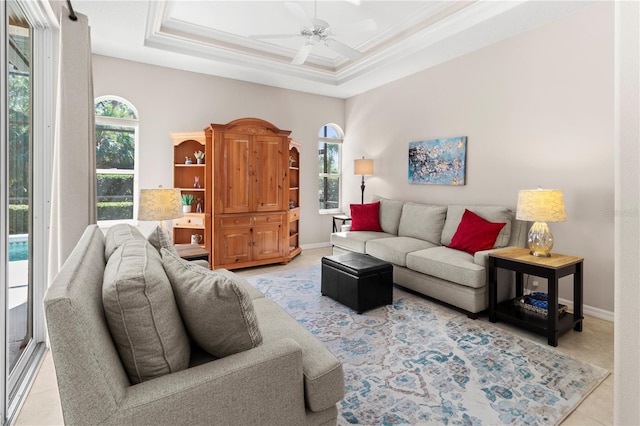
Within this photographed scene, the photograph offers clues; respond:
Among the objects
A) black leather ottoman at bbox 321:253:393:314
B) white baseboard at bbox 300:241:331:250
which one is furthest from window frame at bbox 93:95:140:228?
black leather ottoman at bbox 321:253:393:314

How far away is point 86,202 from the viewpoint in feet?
8.34

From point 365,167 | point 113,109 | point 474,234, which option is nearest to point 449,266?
point 474,234

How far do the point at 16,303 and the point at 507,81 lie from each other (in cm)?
502

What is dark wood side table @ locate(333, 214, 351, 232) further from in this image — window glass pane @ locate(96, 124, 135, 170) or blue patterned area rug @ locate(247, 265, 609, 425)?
window glass pane @ locate(96, 124, 135, 170)

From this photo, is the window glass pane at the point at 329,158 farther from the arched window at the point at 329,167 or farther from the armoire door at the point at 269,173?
the armoire door at the point at 269,173

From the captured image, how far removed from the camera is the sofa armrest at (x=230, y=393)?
1.05m

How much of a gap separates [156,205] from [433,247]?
Result: 3.03 m

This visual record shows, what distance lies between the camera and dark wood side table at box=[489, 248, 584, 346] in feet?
8.79

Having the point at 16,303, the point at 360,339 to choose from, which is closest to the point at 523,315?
the point at 360,339

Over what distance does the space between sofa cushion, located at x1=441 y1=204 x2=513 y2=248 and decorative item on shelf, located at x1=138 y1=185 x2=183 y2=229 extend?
3.11 metres

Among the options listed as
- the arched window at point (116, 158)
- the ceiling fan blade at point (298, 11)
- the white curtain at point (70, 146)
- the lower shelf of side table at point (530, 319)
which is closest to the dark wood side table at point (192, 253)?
the white curtain at point (70, 146)

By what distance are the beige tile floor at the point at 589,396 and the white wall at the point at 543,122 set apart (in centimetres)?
52

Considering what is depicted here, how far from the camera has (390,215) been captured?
16.5 feet

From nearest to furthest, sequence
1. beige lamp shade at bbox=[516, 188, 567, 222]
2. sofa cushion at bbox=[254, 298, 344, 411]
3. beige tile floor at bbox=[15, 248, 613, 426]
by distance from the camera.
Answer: sofa cushion at bbox=[254, 298, 344, 411] → beige tile floor at bbox=[15, 248, 613, 426] → beige lamp shade at bbox=[516, 188, 567, 222]
